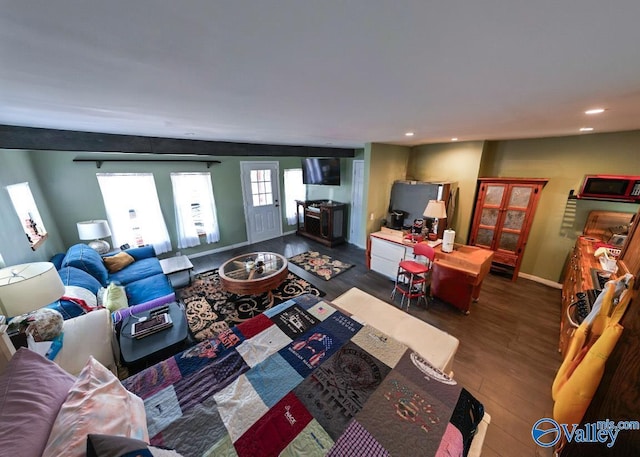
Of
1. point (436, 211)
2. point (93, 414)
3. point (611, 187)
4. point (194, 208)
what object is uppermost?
point (611, 187)

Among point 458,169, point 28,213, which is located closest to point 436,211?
point 458,169

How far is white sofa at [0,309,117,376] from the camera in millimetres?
1564

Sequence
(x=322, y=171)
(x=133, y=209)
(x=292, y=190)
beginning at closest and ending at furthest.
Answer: (x=133, y=209), (x=322, y=171), (x=292, y=190)

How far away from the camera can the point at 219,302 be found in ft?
10.3

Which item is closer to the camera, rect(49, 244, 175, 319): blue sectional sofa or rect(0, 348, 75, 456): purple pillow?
rect(0, 348, 75, 456): purple pillow

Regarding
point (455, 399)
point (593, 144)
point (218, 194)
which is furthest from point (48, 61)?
point (593, 144)

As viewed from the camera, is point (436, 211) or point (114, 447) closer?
point (114, 447)

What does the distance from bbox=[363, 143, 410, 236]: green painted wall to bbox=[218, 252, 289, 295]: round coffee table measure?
1.87 metres

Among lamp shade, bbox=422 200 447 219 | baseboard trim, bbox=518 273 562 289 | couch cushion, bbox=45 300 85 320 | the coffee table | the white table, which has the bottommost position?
baseboard trim, bbox=518 273 562 289

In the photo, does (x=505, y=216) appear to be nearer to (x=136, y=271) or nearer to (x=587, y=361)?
(x=587, y=361)

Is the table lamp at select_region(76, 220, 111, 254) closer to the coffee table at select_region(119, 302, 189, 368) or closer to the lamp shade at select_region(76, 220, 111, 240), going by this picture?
the lamp shade at select_region(76, 220, 111, 240)

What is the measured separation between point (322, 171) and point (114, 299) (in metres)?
4.09

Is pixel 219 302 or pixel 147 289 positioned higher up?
pixel 147 289

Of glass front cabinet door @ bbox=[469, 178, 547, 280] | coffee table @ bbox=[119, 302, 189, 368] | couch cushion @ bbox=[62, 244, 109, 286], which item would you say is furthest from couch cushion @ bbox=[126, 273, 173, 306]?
glass front cabinet door @ bbox=[469, 178, 547, 280]
